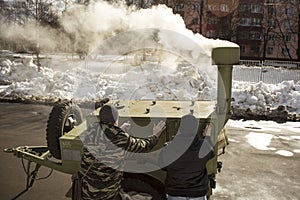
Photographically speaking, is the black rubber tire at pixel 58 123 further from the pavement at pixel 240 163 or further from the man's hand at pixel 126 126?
the man's hand at pixel 126 126

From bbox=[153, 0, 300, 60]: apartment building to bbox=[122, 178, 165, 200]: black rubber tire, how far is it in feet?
109

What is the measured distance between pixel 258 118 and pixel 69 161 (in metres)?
8.28

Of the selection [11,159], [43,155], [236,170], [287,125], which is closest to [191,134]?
[43,155]

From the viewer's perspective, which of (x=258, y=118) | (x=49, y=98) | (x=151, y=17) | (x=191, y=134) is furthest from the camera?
(x=49, y=98)

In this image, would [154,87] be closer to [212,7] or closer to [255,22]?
[212,7]

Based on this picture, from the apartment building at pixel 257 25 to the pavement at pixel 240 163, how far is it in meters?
27.8

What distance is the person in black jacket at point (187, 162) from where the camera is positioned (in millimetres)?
3934

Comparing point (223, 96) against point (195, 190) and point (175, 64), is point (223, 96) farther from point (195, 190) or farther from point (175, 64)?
point (175, 64)

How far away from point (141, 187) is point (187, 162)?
1.09m

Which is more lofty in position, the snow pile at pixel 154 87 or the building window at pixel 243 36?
the building window at pixel 243 36

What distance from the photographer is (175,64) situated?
55.3ft

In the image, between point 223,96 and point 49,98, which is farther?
point 49,98

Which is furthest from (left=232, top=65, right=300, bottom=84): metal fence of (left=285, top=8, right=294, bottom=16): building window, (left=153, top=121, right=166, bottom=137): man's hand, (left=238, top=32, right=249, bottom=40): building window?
(left=285, top=8, right=294, bottom=16): building window

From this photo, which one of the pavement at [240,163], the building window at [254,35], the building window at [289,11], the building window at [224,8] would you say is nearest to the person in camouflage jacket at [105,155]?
the pavement at [240,163]
